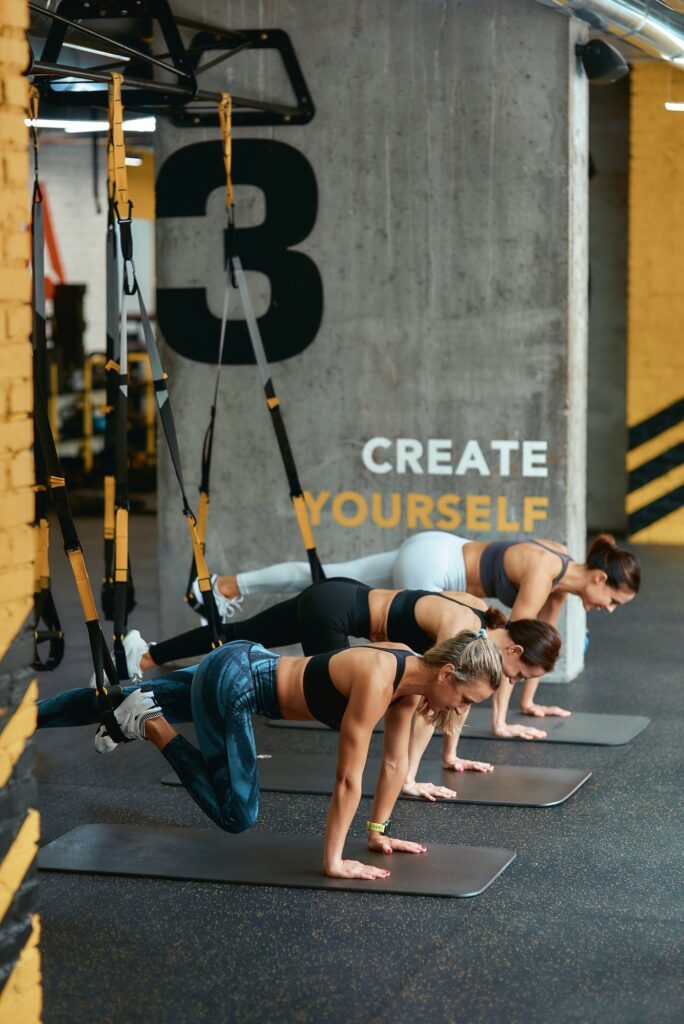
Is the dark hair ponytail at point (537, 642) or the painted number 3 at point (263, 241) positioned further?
the painted number 3 at point (263, 241)

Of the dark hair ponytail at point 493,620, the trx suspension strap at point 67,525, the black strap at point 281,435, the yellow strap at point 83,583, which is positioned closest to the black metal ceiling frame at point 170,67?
the black strap at point 281,435

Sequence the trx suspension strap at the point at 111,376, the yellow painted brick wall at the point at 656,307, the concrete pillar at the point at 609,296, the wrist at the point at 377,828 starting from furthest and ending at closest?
the concrete pillar at the point at 609,296, the yellow painted brick wall at the point at 656,307, the trx suspension strap at the point at 111,376, the wrist at the point at 377,828

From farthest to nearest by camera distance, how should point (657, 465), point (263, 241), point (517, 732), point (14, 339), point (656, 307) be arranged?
point (657, 465)
point (656, 307)
point (263, 241)
point (517, 732)
point (14, 339)

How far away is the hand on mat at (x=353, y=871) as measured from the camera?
3918 mm

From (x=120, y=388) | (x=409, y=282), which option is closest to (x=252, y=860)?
(x=120, y=388)

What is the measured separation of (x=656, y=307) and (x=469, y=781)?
6699 mm

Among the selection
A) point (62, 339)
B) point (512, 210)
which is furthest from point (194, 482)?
point (62, 339)

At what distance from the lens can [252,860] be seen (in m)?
4.11

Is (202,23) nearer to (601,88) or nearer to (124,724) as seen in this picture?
(124,724)

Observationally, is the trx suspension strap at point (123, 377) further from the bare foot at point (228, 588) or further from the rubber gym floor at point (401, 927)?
the bare foot at point (228, 588)

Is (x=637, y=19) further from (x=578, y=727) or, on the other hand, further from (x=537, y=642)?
(x=578, y=727)

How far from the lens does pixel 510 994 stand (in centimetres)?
320

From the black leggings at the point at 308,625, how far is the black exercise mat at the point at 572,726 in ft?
2.87

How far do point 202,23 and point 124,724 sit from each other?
383cm
